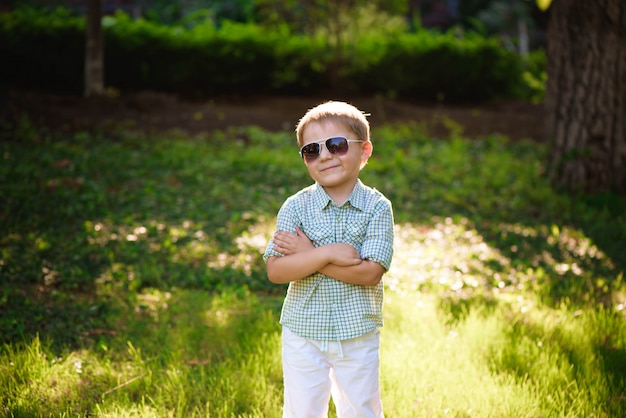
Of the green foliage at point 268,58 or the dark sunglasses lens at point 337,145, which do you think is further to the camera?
the green foliage at point 268,58

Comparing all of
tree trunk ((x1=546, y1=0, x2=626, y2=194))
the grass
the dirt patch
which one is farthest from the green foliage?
tree trunk ((x1=546, y1=0, x2=626, y2=194))

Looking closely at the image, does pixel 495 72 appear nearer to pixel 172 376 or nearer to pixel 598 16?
pixel 598 16

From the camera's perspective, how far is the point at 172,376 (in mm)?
3168

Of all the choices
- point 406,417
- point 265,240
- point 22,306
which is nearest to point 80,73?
point 265,240

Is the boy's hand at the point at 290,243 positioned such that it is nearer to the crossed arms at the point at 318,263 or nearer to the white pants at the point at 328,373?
the crossed arms at the point at 318,263

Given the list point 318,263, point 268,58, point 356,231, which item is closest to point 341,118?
point 356,231

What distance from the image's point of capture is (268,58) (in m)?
12.9

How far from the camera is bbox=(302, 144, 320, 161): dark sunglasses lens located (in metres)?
2.37

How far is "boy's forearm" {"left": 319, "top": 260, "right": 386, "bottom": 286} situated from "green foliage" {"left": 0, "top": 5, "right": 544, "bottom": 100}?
34.3 feet

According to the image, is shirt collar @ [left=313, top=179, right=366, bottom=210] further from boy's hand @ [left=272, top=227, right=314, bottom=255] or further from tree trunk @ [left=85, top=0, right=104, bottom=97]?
tree trunk @ [left=85, top=0, right=104, bottom=97]

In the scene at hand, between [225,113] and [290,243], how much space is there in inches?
350

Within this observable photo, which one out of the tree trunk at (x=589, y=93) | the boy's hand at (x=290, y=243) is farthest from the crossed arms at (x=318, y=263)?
the tree trunk at (x=589, y=93)

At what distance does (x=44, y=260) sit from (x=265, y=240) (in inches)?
69.6

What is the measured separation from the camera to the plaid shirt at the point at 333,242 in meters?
2.33
